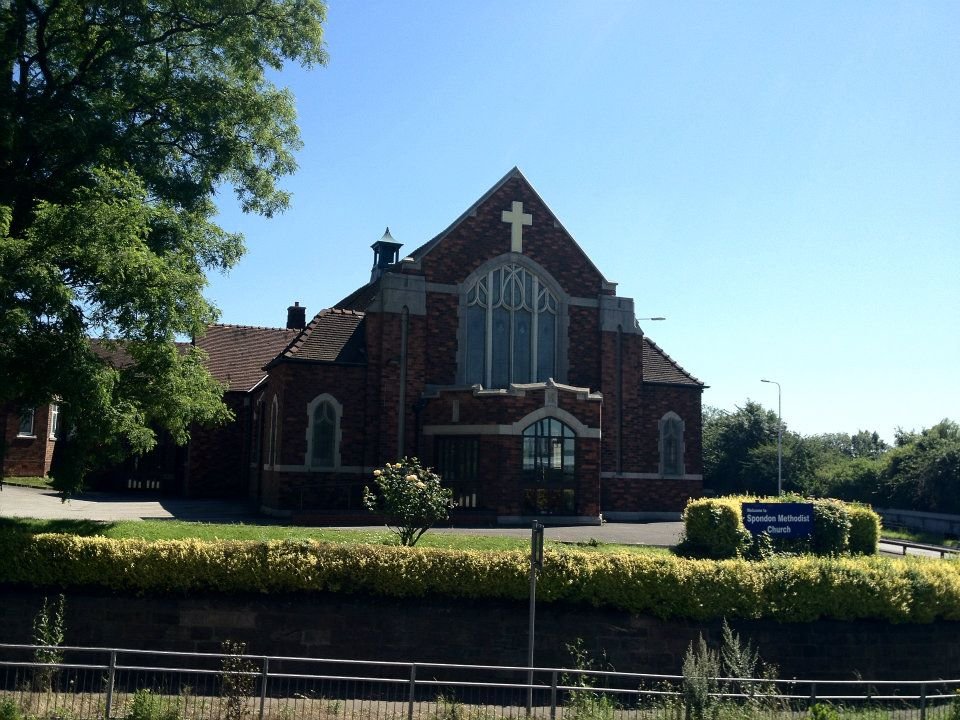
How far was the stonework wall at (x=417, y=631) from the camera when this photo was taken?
14.6 metres

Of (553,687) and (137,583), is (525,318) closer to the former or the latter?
(137,583)

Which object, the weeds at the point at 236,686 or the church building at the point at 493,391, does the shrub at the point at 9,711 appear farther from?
the church building at the point at 493,391

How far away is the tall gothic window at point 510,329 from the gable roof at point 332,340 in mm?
3789

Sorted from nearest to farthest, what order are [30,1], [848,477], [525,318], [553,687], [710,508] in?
[553,687]
[30,1]
[710,508]
[525,318]
[848,477]

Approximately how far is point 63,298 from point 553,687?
9766 mm

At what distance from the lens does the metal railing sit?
1099cm

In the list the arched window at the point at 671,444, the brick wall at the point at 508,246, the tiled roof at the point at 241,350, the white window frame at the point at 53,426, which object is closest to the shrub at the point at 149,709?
the brick wall at the point at 508,246

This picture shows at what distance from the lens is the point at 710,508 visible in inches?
750

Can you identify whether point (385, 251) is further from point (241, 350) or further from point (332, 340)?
point (332, 340)

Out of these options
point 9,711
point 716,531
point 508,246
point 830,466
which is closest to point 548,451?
point 508,246

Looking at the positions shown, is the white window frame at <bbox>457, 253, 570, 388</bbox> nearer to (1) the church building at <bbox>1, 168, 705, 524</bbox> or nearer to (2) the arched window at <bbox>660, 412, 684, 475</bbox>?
(1) the church building at <bbox>1, 168, 705, 524</bbox>

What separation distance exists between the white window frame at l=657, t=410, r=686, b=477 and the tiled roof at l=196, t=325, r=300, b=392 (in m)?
16.2

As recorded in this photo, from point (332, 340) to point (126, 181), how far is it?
1371cm

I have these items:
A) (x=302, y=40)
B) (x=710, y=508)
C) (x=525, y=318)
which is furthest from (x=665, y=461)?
(x=302, y=40)
